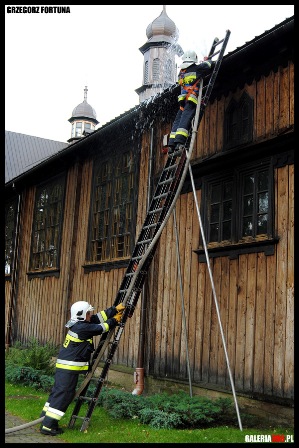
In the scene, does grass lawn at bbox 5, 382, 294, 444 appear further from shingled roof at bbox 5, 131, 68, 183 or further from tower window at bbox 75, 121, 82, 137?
tower window at bbox 75, 121, 82, 137

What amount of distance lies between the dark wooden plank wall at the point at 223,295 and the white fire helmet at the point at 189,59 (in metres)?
1.01

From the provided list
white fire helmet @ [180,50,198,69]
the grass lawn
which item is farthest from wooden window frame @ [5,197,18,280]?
white fire helmet @ [180,50,198,69]

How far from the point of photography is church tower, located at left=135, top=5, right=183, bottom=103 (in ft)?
112

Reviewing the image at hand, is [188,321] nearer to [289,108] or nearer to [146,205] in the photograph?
[146,205]

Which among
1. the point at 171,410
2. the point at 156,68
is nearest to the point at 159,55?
the point at 156,68

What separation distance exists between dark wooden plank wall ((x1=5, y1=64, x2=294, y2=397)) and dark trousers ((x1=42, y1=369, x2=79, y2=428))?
8.14 ft

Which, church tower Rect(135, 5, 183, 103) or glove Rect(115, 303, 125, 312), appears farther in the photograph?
church tower Rect(135, 5, 183, 103)

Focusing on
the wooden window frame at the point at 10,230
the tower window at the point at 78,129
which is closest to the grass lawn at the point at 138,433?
the wooden window frame at the point at 10,230

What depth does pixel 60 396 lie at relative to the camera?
6.99m

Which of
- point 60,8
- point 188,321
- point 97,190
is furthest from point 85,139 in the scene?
point 188,321

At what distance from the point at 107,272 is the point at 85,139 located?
3161mm

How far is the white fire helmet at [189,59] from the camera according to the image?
27.3 ft

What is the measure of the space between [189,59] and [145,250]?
3009 millimetres

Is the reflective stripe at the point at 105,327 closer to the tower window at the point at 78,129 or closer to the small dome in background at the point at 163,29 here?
the small dome in background at the point at 163,29
